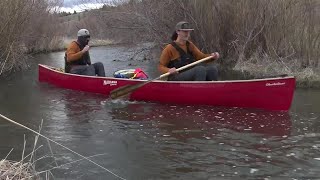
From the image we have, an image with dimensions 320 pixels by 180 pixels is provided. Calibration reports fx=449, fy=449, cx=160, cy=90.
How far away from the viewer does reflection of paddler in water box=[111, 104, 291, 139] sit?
6.64 meters

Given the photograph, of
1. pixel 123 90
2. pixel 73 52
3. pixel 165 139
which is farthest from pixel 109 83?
pixel 165 139

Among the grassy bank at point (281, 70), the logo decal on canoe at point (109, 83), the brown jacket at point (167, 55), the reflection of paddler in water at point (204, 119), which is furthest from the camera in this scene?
the grassy bank at point (281, 70)

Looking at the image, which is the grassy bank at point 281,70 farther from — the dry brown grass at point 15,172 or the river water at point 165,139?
the dry brown grass at point 15,172


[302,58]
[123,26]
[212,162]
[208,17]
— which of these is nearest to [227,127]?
[212,162]

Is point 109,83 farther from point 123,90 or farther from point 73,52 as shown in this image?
point 73,52

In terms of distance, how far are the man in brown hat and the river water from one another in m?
0.62

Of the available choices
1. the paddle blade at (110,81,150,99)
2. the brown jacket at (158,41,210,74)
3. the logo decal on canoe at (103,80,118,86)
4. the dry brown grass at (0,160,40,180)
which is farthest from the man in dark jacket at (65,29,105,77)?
the dry brown grass at (0,160,40,180)

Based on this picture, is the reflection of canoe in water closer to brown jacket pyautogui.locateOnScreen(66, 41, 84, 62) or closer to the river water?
the river water

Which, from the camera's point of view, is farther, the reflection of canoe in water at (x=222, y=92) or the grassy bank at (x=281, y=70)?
the grassy bank at (x=281, y=70)

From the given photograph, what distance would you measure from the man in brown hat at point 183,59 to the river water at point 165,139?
2.03ft

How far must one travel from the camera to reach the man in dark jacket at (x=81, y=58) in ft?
33.5

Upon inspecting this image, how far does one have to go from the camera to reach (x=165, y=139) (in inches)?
247

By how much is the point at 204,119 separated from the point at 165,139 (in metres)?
1.32

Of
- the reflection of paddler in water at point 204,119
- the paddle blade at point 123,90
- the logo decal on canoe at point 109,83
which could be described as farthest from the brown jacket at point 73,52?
the reflection of paddler in water at point 204,119
